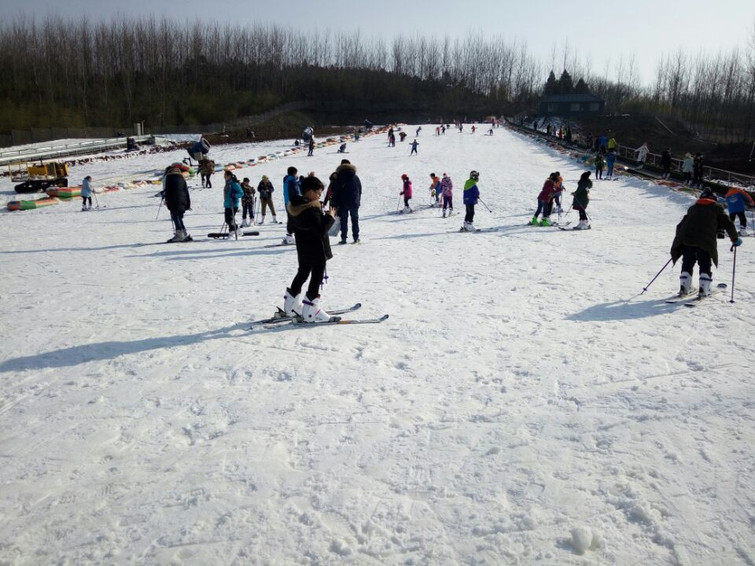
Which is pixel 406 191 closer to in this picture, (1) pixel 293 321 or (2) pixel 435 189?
(2) pixel 435 189

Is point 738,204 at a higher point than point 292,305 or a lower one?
higher

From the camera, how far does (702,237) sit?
634 centimetres

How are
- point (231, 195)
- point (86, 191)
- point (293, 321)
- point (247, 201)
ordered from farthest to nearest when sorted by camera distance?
point (86, 191), point (247, 201), point (231, 195), point (293, 321)

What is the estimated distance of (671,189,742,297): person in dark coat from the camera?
6.33m

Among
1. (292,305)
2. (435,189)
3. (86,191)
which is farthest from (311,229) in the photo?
(86,191)

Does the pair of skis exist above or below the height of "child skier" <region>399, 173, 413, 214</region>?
below

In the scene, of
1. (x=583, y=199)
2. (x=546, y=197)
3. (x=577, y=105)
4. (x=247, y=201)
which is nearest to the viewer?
(x=583, y=199)

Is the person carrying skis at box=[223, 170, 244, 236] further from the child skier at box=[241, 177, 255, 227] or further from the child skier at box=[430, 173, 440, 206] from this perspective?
the child skier at box=[430, 173, 440, 206]

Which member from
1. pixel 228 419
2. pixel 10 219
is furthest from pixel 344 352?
pixel 10 219

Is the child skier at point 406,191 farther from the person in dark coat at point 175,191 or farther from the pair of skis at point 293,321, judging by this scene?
the pair of skis at point 293,321

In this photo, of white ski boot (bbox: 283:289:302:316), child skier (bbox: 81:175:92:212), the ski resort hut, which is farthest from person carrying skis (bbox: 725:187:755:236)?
the ski resort hut

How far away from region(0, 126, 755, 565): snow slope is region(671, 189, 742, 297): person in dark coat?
1.40ft

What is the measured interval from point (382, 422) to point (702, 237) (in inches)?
201

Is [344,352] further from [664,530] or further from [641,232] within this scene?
[641,232]
